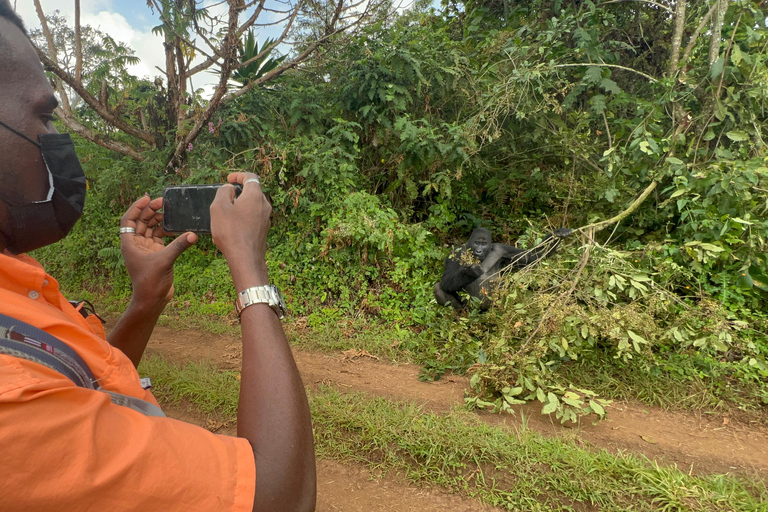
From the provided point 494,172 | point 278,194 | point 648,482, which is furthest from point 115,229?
point 648,482

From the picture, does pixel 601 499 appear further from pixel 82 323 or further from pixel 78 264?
pixel 78 264

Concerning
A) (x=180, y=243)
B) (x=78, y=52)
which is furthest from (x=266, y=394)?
(x=78, y=52)

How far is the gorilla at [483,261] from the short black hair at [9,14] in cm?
395

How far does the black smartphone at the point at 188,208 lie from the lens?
154 centimetres

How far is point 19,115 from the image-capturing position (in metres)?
0.98

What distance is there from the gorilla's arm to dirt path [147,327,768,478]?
1047mm

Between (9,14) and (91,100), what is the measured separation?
22.8 ft

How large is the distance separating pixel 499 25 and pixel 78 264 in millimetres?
8322

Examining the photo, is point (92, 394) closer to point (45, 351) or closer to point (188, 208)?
point (45, 351)

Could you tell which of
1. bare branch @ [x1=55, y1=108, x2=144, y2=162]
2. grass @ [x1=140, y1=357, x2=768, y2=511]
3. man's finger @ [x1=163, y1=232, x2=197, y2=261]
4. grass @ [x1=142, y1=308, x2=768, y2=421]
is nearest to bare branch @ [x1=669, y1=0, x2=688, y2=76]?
grass @ [x1=142, y1=308, x2=768, y2=421]

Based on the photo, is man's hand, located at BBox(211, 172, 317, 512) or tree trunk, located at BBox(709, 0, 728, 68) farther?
tree trunk, located at BBox(709, 0, 728, 68)

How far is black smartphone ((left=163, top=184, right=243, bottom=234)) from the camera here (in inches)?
60.6

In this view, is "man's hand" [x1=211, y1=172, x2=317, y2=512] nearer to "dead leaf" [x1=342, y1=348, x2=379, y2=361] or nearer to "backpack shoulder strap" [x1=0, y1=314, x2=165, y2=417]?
"backpack shoulder strap" [x1=0, y1=314, x2=165, y2=417]

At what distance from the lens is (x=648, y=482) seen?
8.36 ft
